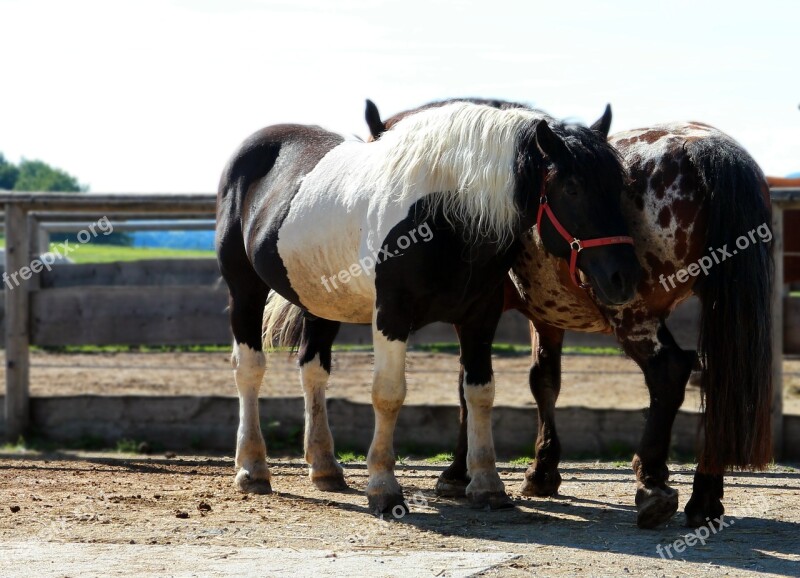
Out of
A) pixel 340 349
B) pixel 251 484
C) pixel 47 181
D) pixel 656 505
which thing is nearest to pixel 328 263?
pixel 251 484

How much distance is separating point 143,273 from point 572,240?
27.3 ft

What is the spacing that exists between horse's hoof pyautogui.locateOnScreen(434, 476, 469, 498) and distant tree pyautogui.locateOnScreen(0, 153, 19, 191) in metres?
56.5

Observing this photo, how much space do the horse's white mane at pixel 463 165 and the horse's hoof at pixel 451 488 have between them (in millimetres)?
1597

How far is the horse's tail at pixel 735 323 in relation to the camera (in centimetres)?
444

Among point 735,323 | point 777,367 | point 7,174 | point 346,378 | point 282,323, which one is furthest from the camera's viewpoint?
point 7,174

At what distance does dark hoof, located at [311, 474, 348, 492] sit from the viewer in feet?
19.3

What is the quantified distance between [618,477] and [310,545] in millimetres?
2645

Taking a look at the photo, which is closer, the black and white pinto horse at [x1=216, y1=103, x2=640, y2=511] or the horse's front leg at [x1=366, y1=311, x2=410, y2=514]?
the black and white pinto horse at [x1=216, y1=103, x2=640, y2=511]

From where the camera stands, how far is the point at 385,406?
507cm

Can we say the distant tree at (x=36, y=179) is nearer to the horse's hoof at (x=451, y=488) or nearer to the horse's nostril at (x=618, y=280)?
the horse's hoof at (x=451, y=488)

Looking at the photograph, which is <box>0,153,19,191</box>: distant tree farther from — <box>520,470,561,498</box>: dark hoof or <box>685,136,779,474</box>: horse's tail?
<box>685,136,779,474</box>: horse's tail

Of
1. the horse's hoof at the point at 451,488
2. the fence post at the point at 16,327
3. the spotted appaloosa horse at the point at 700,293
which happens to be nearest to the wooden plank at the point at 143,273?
the fence post at the point at 16,327

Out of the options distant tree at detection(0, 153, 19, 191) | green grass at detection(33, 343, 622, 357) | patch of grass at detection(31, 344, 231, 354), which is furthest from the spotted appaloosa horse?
distant tree at detection(0, 153, 19, 191)

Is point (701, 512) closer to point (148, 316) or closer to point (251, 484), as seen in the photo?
point (251, 484)
